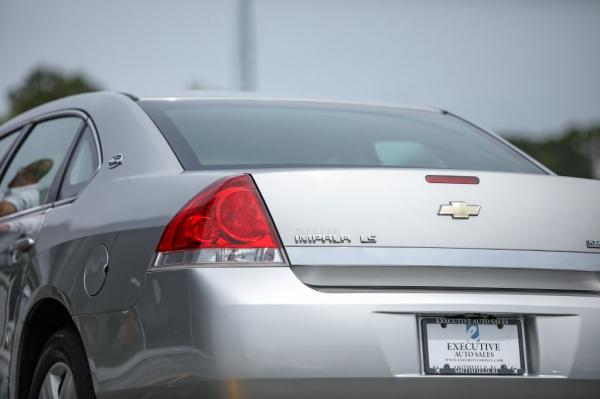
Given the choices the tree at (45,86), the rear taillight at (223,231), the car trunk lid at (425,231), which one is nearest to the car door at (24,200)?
the rear taillight at (223,231)

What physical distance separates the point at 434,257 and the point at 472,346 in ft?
0.94

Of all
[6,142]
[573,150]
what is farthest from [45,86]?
[6,142]

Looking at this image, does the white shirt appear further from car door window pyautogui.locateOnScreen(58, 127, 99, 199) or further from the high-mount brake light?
the high-mount brake light

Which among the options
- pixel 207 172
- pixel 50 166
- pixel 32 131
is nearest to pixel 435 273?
pixel 207 172

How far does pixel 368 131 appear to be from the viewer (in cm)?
499

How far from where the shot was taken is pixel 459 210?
3.81 meters

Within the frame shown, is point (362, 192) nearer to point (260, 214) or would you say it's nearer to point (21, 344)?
point (260, 214)

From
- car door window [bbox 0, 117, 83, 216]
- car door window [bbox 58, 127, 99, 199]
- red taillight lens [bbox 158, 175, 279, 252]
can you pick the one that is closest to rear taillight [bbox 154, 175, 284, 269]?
red taillight lens [bbox 158, 175, 279, 252]

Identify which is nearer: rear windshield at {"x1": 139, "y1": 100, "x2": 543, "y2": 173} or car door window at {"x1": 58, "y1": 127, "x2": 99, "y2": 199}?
rear windshield at {"x1": 139, "y1": 100, "x2": 543, "y2": 173}

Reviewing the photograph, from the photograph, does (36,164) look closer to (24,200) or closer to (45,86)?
(24,200)

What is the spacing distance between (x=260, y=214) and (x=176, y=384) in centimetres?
55

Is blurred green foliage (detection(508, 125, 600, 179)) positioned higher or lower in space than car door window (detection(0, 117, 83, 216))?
higher

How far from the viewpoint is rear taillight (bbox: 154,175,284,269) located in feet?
12.1

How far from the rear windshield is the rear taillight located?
0.34 meters
